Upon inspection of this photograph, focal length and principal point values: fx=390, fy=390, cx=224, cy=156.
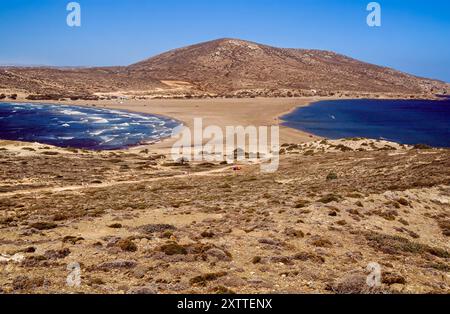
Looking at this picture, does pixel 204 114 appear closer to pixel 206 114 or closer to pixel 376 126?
pixel 206 114

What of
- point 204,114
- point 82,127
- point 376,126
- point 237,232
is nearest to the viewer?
point 237,232

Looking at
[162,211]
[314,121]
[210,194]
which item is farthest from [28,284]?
[314,121]

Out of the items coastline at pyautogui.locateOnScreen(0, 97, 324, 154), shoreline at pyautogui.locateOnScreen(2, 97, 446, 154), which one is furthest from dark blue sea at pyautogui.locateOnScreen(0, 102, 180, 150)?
coastline at pyautogui.locateOnScreen(0, 97, 324, 154)

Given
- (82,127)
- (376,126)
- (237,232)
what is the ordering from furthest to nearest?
(376,126) < (82,127) < (237,232)

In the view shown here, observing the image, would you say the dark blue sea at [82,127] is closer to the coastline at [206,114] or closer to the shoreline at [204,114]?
the shoreline at [204,114]

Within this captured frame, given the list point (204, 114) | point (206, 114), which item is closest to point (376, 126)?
point (206, 114)

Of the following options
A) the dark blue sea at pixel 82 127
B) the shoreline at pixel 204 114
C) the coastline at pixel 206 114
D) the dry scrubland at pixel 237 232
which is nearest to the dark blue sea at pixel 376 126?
the shoreline at pixel 204 114

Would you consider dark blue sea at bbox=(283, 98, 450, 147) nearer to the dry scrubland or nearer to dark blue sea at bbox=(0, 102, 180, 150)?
dark blue sea at bbox=(0, 102, 180, 150)
